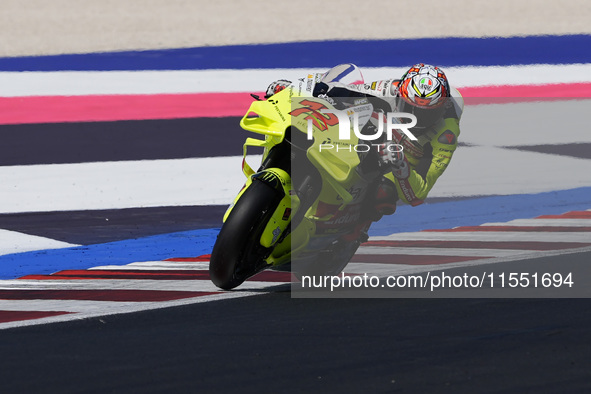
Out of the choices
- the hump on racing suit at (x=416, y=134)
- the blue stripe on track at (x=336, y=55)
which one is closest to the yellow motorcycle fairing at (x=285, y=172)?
the hump on racing suit at (x=416, y=134)

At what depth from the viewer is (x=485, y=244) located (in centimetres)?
898

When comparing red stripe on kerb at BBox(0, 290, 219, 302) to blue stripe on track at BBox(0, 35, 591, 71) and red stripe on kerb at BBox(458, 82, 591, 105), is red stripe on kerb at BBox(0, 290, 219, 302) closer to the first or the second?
red stripe on kerb at BBox(458, 82, 591, 105)

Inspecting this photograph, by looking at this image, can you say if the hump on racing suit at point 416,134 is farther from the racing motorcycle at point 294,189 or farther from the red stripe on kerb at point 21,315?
the red stripe on kerb at point 21,315

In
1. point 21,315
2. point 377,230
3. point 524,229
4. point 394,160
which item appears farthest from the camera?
point 377,230

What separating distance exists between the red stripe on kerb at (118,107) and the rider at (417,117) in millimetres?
7632

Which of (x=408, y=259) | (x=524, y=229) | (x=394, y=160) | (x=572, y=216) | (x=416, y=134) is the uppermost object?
(x=572, y=216)

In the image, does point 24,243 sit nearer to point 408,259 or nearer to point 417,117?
point 408,259

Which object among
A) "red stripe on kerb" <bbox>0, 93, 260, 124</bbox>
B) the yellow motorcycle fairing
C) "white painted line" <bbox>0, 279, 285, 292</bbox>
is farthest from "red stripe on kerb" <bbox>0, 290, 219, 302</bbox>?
"red stripe on kerb" <bbox>0, 93, 260, 124</bbox>

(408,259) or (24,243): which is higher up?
(24,243)

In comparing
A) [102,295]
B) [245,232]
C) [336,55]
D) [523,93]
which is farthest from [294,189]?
[336,55]

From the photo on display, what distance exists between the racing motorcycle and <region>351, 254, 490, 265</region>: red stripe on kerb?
1251mm

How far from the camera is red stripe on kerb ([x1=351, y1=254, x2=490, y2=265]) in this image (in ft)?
27.3

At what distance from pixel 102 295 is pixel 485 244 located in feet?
10.1

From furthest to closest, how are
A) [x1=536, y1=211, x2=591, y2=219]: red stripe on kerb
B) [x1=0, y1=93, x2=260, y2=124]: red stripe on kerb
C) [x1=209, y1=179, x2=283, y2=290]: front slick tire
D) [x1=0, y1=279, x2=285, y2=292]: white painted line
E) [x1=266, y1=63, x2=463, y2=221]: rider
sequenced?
[x1=0, y1=93, x2=260, y2=124]: red stripe on kerb, [x1=536, y1=211, x2=591, y2=219]: red stripe on kerb, [x1=0, y1=279, x2=285, y2=292]: white painted line, [x1=266, y1=63, x2=463, y2=221]: rider, [x1=209, y1=179, x2=283, y2=290]: front slick tire
